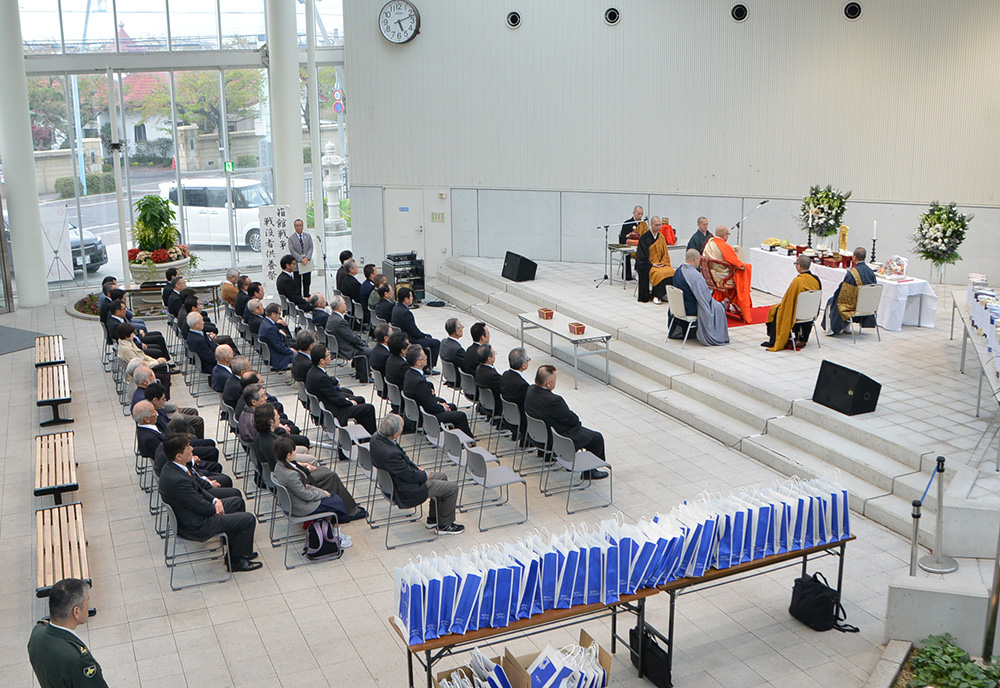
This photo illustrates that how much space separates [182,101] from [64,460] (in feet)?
43.4

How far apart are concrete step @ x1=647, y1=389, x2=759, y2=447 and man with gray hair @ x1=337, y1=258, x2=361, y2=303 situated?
569 centimetres

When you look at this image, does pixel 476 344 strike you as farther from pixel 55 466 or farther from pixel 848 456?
pixel 55 466

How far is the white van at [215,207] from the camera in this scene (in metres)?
21.3

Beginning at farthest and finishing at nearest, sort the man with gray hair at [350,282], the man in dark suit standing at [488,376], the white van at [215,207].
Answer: the white van at [215,207]
the man with gray hair at [350,282]
the man in dark suit standing at [488,376]

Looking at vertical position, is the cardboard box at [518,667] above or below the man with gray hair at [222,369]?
below

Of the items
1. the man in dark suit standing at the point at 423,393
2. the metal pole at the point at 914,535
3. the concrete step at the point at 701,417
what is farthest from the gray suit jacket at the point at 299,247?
the metal pole at the point at 914,535

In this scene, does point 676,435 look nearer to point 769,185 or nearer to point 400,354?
point 400,354

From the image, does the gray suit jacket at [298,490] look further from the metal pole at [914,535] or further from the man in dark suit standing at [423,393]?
the metal pole at [914,535]

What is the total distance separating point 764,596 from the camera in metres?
7.73

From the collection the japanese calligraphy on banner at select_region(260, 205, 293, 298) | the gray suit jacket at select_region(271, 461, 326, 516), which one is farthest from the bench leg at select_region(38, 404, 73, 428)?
the japanese calligraphy on banner at select_region(260, 205, 293, 298)

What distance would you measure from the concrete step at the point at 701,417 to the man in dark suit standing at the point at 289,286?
6200mm

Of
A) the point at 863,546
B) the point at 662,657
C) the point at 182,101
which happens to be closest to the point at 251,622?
the point at 662,657

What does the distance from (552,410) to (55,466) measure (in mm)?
5111

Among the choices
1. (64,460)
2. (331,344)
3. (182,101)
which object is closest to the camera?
(64,460)
